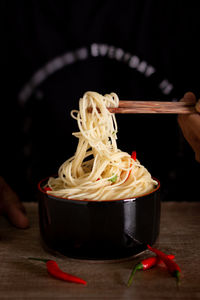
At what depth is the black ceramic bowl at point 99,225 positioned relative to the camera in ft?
4.00

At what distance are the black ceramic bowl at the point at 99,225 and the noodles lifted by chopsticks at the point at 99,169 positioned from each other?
8 cm

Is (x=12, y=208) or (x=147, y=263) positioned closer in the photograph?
(x=147, y=263)

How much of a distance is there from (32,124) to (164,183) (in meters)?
0.94

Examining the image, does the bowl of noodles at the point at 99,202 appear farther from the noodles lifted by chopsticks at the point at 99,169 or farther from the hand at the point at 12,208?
the hand at the point at 12,208

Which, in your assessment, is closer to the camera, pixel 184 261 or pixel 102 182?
pixel 184 261

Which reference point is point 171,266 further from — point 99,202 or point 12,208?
point 12,208

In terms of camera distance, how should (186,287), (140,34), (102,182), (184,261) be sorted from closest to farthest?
(186,287)
(184,261)
(102,182)
(140,34)

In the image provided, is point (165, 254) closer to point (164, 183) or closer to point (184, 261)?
point (184, 261)

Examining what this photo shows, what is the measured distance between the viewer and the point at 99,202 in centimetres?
120

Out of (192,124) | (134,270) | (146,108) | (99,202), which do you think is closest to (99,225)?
(99,202)

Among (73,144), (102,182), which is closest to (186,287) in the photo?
(102,182)

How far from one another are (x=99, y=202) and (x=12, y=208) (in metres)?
0.68

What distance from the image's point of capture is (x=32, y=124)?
214 cm

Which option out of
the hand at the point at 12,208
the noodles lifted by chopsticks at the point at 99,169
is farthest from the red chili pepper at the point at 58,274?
the hand at the point at 12,208
